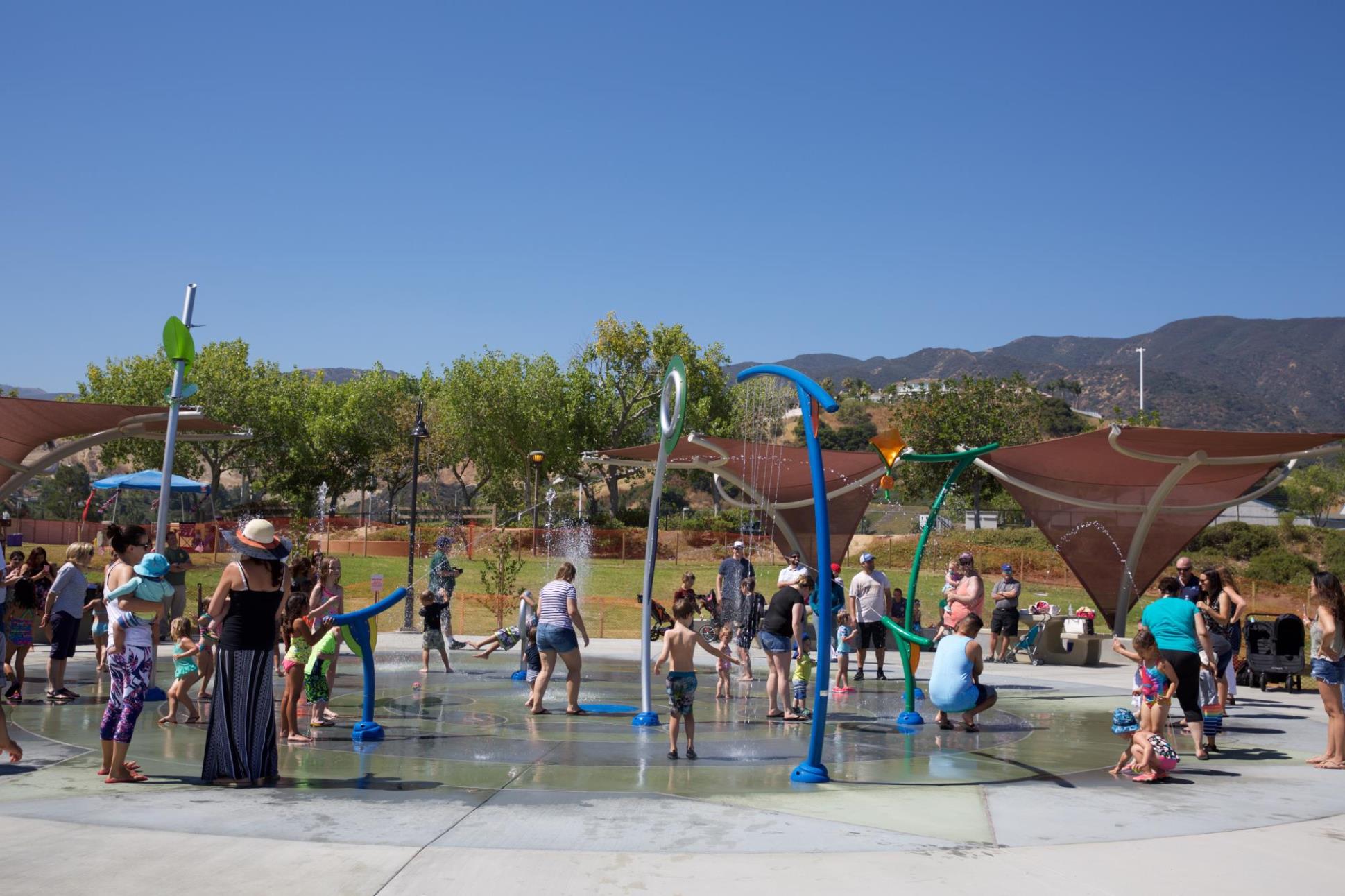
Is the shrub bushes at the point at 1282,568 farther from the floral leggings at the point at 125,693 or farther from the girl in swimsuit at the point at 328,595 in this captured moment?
the floral leggings at the point at 125,693

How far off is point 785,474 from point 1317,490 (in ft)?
320

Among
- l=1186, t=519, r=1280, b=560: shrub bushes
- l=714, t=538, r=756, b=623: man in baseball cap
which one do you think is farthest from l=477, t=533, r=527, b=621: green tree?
l=1186, t=519, r=1280, b=560: shrub bushes

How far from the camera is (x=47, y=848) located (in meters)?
5.77

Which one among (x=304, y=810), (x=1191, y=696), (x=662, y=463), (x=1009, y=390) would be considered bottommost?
(x=304, y=810)

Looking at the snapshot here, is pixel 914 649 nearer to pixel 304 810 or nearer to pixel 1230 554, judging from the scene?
pixel 304 810

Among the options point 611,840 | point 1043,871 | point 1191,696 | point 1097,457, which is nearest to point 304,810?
point 611,840

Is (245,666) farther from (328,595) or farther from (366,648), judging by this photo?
(328,595)

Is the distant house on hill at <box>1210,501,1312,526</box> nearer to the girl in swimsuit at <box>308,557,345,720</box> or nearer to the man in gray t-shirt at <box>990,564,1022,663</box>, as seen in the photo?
the man in gray t-shirt at <box>990,564,1022,663</box>

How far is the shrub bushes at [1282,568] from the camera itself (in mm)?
44938

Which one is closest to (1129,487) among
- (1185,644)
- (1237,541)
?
(1185,644)

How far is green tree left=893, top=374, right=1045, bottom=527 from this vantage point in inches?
2601

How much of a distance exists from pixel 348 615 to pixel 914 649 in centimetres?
616

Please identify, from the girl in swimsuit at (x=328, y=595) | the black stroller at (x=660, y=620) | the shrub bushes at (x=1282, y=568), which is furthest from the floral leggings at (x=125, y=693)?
the shrub bushes at (x=1282, y=568)

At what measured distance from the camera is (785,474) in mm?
22188
